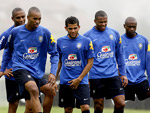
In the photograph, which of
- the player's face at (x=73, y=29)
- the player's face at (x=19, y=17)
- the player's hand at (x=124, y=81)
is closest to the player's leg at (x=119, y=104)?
the player's hand at (x=124, y=81)

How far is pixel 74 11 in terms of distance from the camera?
31.4m

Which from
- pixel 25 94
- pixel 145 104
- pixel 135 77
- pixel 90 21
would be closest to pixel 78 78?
pixel 25 94

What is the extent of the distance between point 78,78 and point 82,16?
73.4 feet

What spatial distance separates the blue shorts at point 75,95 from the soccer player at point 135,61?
1736 millimetres

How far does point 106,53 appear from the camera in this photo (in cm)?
A: 923

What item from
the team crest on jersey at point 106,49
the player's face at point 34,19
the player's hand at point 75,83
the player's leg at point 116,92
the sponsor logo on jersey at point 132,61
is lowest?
the player's leg at point 116,92

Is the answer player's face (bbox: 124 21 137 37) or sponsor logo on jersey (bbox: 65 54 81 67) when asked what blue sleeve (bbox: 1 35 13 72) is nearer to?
sponsor logo on jersey (bbox: 65 54 81 67)

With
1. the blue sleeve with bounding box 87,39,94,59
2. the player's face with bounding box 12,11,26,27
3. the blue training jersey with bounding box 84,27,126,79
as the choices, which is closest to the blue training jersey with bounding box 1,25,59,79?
the blue sleeve with bounding box 87,39,94,59

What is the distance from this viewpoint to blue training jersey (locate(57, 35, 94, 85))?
28.2 ft

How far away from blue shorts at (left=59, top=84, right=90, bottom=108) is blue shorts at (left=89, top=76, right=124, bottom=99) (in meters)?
0.70

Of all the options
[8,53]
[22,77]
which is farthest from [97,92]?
[22,77]

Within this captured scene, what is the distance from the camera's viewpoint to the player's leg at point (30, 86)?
741 centimetres

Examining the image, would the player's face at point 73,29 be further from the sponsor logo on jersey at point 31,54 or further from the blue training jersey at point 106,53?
the sponsor logo on jersey at point 31,54

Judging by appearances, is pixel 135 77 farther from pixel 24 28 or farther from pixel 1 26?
pixel 1 26
